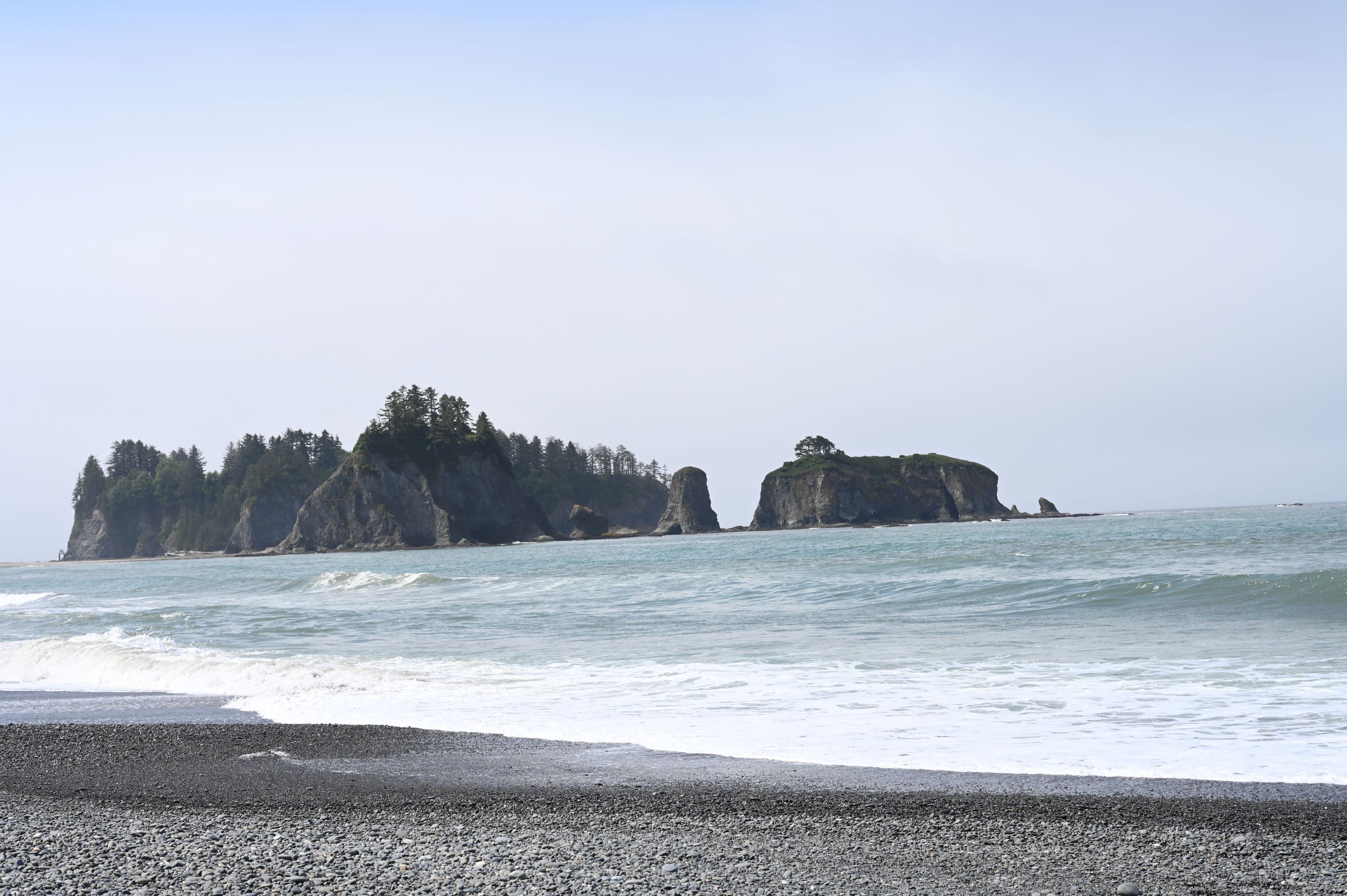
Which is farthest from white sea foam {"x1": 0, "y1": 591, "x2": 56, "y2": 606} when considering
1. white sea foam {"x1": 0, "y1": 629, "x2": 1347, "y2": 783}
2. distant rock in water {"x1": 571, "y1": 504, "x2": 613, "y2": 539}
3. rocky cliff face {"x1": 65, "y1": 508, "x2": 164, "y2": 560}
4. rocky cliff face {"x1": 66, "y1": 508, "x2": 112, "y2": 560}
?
rocky cliff face {"x1": 66, "y1": 508, "x2": 112, "y2": 560}

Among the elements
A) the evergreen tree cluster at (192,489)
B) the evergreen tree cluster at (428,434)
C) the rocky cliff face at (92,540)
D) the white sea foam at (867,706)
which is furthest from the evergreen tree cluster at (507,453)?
the white sea foam at (867,706)

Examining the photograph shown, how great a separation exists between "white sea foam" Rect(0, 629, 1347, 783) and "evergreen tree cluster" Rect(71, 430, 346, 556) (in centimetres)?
13528

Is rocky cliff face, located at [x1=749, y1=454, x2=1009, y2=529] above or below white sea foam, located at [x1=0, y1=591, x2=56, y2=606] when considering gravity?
above

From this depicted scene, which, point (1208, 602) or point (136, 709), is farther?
point (1208, 602)

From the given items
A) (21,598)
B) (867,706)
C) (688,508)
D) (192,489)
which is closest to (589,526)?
(688,508)

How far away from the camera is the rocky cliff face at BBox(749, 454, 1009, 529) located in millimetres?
141500

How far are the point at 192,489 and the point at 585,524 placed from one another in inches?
2623

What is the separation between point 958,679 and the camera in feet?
31.9

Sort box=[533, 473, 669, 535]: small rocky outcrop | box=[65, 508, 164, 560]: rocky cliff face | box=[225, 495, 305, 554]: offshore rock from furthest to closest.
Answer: box=[533, 473, 669, 535]: small rocky outcrop
box=[65, 508, 164, 560]: rocky cliff face
box=[225, 495, 305, 554]: offshore rock

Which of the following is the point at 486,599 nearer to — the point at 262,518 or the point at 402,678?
the point at 402,678

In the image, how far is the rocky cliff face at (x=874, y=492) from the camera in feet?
464

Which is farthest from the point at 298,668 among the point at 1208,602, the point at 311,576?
the point at 311,576

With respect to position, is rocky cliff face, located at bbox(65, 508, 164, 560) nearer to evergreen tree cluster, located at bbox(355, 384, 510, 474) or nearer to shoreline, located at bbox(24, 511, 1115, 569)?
shoreline, located at bbox(24, 511, 1115, 569)

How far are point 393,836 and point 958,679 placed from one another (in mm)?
6560
